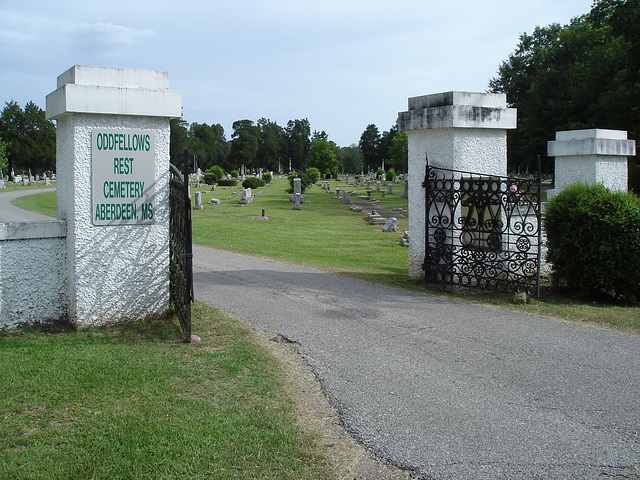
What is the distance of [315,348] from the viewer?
5590mm

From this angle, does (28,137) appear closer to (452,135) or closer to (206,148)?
(206,148)

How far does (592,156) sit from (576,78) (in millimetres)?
37460

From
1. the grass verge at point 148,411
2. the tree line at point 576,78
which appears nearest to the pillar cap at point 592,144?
the grass verge at point 148,411

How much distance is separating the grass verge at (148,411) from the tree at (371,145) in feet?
382

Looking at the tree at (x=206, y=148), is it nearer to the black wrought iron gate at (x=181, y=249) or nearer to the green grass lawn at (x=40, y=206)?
the green grass lawn at (x=40, y=206)

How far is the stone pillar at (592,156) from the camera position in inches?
440

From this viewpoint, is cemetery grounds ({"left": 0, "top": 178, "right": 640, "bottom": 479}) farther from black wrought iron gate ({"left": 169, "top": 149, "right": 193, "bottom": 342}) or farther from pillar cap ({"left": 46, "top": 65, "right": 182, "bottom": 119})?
pillar cap ({"left": 46, "top": 65, "right": 182, "bottom": 119})

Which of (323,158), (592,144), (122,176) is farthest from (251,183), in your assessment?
(122,176)

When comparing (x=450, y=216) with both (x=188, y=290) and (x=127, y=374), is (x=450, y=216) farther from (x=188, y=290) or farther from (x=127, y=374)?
(x=127, y=374)

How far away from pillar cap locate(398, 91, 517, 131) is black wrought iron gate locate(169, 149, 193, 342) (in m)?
4.23

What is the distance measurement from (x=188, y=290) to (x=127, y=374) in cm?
99

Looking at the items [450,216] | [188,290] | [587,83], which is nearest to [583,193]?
[450,216]

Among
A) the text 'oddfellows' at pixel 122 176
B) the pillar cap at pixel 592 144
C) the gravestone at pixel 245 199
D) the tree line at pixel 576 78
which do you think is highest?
the tree line at pixel 576 78

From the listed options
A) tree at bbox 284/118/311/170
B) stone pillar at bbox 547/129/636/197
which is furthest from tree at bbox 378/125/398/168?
stone pillar at bbox 547/129/636/197
